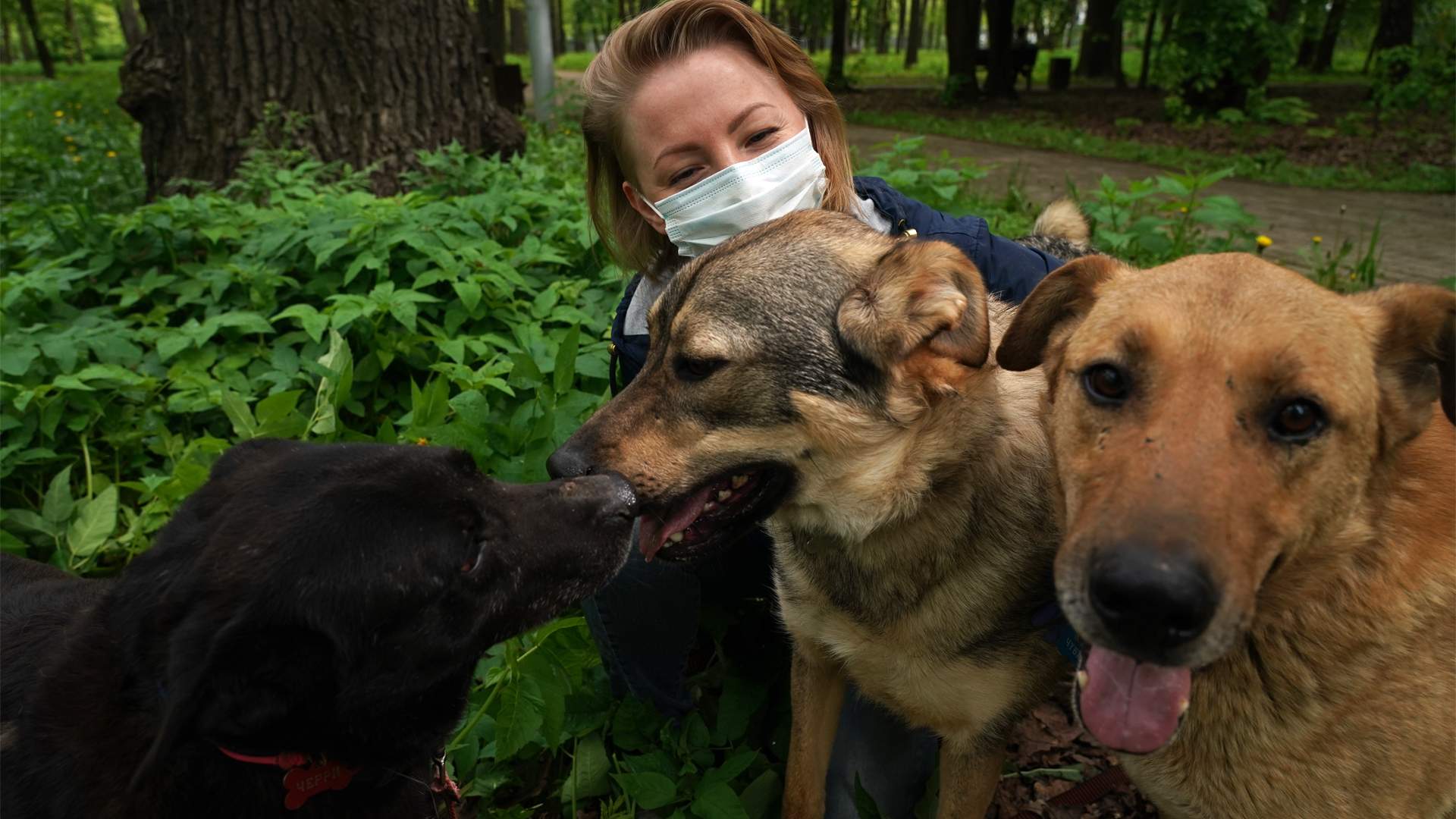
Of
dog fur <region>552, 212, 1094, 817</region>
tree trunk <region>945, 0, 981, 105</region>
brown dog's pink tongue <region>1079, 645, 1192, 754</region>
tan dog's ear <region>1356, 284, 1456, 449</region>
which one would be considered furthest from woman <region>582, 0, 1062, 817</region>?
tree trunk <region>945, 0, 981, 105</region>

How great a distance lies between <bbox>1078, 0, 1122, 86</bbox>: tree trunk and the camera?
27.0m

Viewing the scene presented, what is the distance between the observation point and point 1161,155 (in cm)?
1396

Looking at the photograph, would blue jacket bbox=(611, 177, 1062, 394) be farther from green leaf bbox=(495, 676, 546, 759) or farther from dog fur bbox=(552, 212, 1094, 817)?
green leaf bbox=(495, 676, 546, 759)

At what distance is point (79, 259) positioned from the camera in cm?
505

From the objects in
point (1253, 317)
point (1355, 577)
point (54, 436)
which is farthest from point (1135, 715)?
point (54, 436)

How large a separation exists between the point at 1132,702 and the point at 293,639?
188 centimetres

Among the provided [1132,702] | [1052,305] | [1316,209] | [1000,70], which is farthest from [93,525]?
[1000,70]

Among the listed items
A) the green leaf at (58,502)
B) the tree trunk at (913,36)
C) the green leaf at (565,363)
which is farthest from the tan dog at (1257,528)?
the tree trunk at (913,36)

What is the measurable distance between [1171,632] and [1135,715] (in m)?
0.36

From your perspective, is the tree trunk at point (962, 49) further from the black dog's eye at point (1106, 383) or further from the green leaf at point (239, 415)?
the black dog's eye at point (1106, 383)

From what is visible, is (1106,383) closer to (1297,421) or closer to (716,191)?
(1297,421)

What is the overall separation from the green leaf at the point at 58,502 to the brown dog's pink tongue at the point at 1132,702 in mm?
4090

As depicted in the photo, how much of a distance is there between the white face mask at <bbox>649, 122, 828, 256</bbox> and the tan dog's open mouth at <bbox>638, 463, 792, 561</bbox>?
1.04 meters

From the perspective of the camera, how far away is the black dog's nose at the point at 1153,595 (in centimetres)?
166
